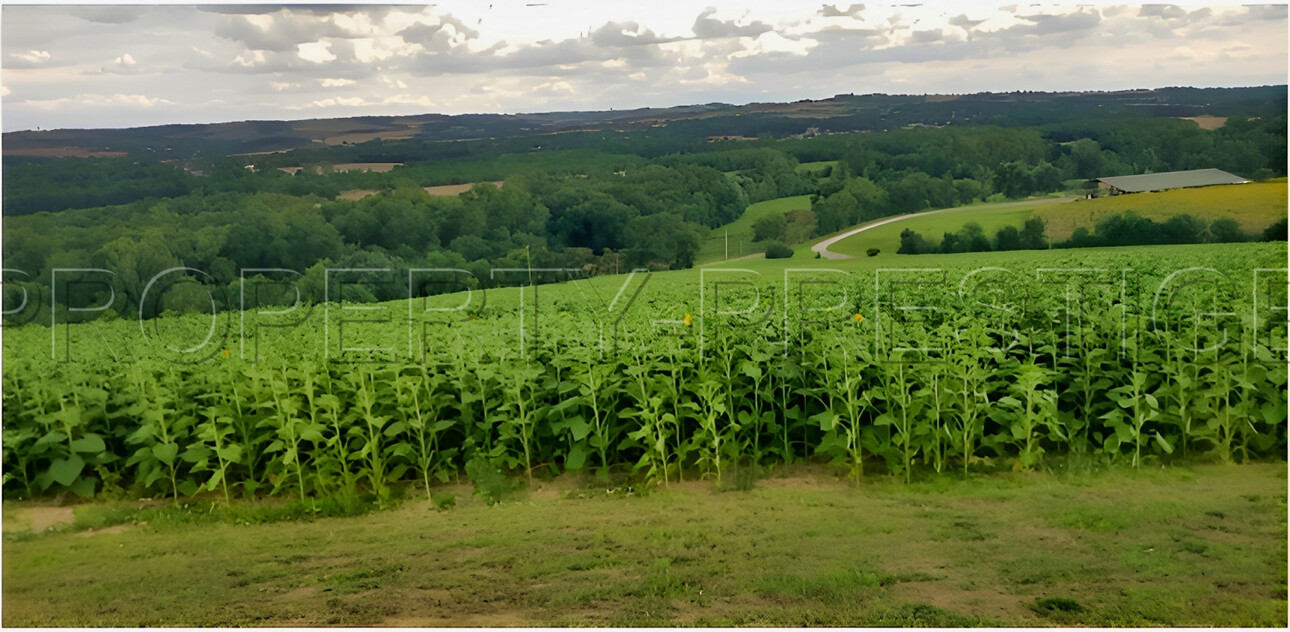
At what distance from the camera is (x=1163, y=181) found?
6.15 m

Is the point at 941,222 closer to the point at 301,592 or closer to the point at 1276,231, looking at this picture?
the point at 1276,231

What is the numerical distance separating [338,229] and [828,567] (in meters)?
3.35

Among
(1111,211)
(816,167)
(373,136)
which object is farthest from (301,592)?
(1111,211)

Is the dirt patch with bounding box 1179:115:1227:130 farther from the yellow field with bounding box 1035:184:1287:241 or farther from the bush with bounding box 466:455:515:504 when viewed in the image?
the bush with bounding box 466:455:515:504

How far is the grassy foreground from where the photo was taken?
4.64 metres

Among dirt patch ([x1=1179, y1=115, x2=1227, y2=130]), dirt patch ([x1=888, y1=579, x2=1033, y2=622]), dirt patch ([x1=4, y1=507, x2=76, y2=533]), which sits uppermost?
dirt patch ([x1=1179, y1=115, x2=1227, y2=130])

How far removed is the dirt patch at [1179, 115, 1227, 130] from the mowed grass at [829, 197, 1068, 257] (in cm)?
111

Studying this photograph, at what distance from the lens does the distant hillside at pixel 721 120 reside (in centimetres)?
576

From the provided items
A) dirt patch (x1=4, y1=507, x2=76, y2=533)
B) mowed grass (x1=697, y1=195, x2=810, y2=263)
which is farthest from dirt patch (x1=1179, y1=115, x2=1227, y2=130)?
dirt patch (x1=4, y1=507, x2=76, y2=533)

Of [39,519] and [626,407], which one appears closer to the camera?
[39,519]

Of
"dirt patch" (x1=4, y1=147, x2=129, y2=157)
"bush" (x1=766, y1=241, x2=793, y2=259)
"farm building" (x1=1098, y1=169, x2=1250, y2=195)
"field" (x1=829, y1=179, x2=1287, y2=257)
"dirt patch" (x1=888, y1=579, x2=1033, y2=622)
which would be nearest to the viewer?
"dirt patch" (x1=888, y1=579, x2=1033, y2=622)

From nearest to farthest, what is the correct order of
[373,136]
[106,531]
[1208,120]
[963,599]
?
[963,599] → [106,531] → [373,136] → [1208,120]

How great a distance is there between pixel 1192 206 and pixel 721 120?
3066 mm

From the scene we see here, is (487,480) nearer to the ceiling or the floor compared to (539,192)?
nearer to the floor
